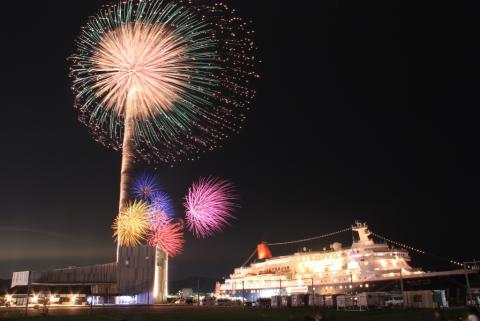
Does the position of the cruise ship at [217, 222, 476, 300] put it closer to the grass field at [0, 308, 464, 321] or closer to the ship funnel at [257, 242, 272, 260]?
the ship funnel at [257, 242, 272, 260]

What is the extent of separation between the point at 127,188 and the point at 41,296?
2391 cm

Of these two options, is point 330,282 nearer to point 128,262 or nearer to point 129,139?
point 128,262

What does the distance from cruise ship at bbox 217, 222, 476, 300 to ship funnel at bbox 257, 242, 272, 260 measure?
2331 millimetres

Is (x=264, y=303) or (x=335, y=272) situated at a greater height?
(x=335, y=272)

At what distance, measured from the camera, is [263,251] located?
352ft

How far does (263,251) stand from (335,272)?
2841 centimetres

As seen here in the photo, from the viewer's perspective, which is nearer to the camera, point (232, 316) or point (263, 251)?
point (232, 316)

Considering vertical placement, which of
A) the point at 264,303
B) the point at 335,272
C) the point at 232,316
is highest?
the point at 335,272

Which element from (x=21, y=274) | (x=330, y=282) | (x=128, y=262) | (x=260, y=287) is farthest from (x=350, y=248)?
(x=21, y=274)

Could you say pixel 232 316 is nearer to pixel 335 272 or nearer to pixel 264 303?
pixel 264 303

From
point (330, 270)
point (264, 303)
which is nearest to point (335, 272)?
point (330, 270)

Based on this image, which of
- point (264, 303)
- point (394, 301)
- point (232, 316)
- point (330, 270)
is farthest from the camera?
point (330, 270)

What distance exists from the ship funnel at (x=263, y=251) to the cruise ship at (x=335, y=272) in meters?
2.33

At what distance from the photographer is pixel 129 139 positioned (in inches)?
3007
